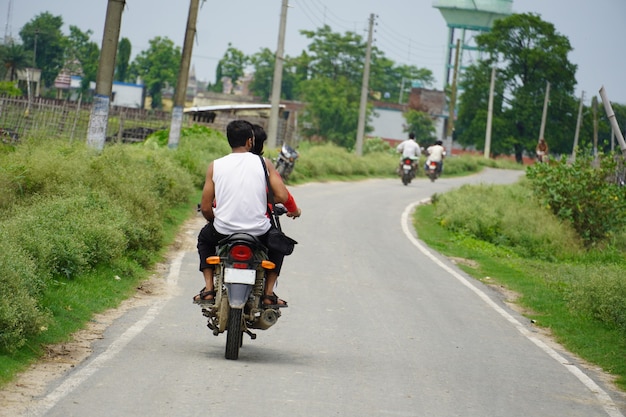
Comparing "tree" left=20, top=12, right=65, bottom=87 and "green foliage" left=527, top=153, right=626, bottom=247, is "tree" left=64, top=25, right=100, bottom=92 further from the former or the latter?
"green foliage" left=527, top=153, right=626, bottom=247

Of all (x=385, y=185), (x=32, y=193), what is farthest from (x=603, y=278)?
(x=385, y=185)

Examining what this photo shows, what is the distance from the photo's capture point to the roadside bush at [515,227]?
24297 millimetres

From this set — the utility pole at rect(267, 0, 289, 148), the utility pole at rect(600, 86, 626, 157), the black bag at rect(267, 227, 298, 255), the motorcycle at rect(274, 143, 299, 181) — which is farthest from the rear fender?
the utility pole at rect(267, 0, 289, 148)

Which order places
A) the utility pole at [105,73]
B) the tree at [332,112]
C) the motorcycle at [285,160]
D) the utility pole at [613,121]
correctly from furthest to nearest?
the tree at [332,112] < the motorcycle at [285,160] < the utility pole at [105,73] < the utility pole at [613,121]

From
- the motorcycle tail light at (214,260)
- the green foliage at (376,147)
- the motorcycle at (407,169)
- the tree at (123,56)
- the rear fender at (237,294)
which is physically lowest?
the rear fender at (237,294)

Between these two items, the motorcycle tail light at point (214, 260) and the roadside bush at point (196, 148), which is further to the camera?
the roadside bush at point (196, 148)

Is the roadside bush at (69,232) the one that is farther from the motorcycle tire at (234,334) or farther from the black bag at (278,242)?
the black bag at (278,242)

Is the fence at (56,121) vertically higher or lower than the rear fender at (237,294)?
higher

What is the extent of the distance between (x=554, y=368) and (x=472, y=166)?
57.2m

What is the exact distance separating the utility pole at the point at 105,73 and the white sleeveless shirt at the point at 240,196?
1076cm

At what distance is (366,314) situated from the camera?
12.6m

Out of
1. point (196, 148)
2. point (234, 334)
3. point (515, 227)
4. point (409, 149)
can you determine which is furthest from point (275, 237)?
point (409, 149)

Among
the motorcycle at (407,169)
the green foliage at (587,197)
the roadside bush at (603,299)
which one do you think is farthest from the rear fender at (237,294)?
the motorcycle at (407,169)

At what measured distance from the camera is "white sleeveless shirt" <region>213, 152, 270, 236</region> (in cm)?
906
